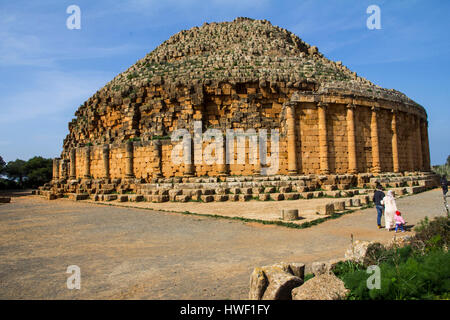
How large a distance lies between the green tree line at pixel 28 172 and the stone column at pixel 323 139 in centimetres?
5693

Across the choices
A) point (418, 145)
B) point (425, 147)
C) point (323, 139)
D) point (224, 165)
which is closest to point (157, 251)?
point (224, 165)

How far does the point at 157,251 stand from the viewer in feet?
25.8

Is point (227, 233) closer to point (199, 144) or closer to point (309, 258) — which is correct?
point (309, 258)

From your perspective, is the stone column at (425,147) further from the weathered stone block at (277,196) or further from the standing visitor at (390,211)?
the standing visitor at (390,211)

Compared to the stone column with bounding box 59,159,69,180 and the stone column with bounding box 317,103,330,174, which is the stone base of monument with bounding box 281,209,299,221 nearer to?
the stone column with bounding box 317,103,330,174

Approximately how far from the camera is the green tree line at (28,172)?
59.9 metres

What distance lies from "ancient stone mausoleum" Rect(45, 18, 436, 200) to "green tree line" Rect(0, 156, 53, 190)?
119 ft

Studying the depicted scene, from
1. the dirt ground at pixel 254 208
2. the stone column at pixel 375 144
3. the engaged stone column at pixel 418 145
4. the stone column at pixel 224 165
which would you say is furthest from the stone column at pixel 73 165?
the engaged stone column at pixel 418 145

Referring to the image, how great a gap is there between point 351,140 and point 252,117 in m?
7.20

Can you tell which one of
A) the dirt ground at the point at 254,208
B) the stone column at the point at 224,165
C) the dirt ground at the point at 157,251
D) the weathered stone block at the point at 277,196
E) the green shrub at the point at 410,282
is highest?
the stone column at the point at 224,165

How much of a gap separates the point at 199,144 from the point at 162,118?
17.0ft

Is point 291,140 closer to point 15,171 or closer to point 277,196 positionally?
point 277,196

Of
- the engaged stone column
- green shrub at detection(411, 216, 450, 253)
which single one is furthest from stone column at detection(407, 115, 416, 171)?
green shrub at detection(411, 216, 450, 253)

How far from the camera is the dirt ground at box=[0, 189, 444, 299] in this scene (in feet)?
17.1
